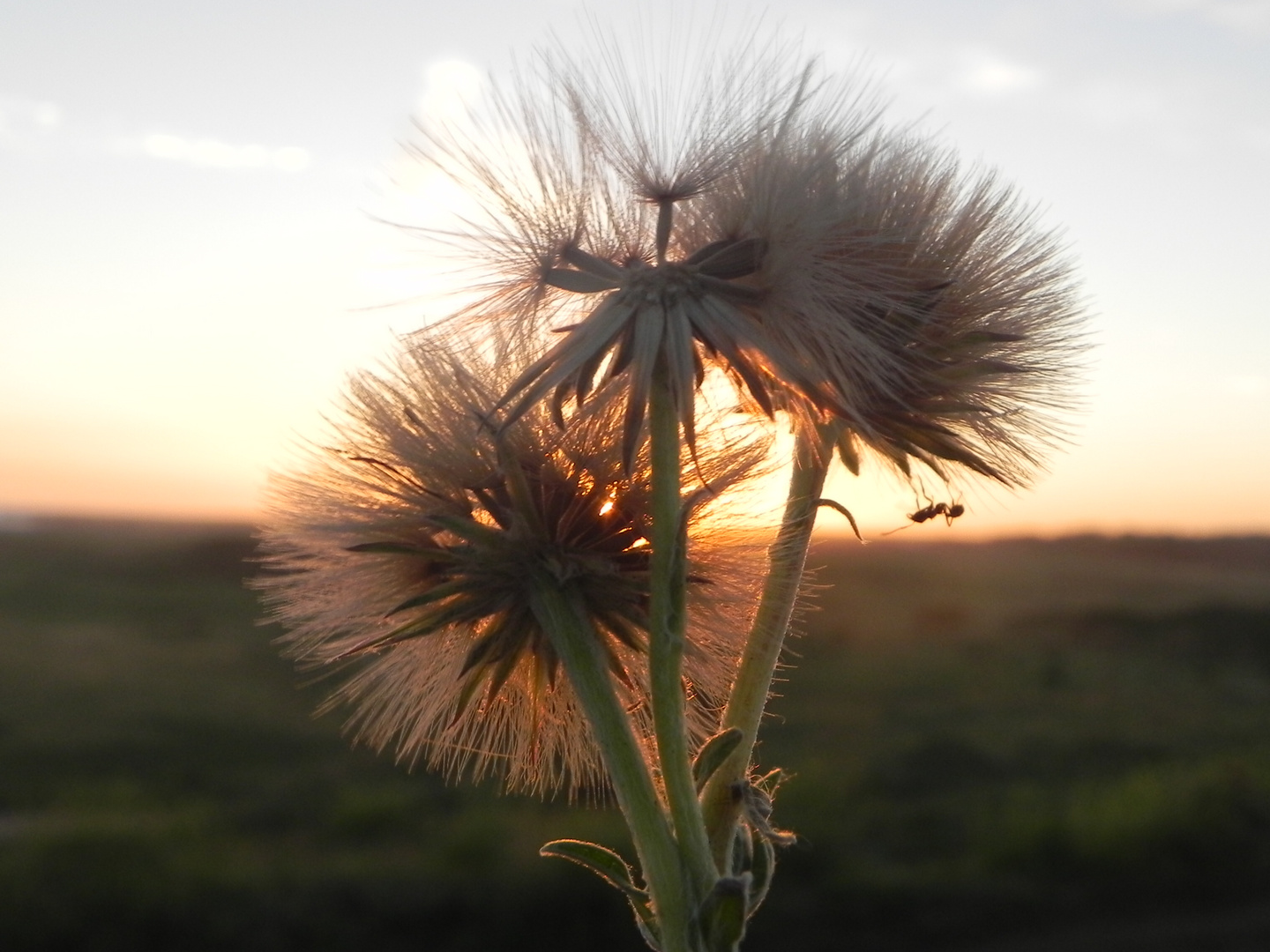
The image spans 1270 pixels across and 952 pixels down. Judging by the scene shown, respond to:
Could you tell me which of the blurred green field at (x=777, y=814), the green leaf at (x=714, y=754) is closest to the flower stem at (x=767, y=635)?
the green leaf at (x=714, y=754)

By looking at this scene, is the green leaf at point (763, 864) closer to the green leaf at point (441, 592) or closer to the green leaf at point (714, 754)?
the green leaf at point (714, 754)

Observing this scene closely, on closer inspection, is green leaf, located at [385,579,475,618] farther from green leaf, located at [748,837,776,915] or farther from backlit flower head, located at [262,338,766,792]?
green leaf, located at [748,837,776,915]

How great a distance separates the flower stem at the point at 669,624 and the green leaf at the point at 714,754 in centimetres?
7

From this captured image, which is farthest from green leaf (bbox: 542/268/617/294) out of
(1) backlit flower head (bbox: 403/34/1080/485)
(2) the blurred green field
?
(2) the blurred green field

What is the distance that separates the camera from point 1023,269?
2.79m

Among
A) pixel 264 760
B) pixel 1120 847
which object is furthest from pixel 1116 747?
pixel 264 760

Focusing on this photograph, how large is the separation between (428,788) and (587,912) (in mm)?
8306

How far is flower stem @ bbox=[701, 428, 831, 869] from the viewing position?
2.46 meters

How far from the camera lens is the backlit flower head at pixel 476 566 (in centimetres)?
261

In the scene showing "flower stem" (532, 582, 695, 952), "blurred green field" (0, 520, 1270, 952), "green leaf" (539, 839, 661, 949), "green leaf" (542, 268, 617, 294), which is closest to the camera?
"flower stem" (532, 582, 695, 952)

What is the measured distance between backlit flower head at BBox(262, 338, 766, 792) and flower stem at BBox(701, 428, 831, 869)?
116mm

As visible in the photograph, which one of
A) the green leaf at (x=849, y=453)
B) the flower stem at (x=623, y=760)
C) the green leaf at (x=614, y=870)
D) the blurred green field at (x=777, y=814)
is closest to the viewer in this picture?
the flower stem at (x=623, y=760)

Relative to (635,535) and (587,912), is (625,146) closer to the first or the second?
(635,535)

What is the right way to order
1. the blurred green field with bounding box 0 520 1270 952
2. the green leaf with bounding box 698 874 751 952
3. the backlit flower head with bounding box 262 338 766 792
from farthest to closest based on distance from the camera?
the blurred green field with bounding box 0 520 1270 952 → the backlit flower head with bounding box 262 338 766 792 → the green leaf with bounding box 698 874 751 952
